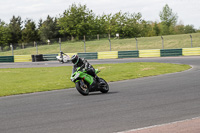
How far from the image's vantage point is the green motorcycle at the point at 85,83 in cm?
1039

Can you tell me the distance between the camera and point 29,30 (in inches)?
3282

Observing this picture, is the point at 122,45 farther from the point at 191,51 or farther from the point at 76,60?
the point at 76,60

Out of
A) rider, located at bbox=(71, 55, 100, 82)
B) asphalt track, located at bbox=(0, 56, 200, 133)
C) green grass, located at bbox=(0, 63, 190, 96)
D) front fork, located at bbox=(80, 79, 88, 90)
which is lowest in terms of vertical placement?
green grass, located at bbox=(0, 63, 190, 96)

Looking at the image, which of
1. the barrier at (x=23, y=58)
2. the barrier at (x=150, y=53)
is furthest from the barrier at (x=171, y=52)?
the barrier at (x=23, y=58)

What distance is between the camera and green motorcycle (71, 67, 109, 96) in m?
10.4

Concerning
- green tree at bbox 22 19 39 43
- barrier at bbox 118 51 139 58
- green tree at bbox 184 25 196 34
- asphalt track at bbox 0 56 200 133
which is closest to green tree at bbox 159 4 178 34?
green tree at bbox 184 25 196 34

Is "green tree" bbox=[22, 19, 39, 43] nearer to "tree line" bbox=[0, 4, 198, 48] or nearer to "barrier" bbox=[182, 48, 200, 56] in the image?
"tree line" bbox=[0, 4, 198, 48]

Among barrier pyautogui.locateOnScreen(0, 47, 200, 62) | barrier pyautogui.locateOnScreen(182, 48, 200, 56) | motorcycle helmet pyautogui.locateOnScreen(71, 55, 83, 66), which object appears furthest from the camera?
barrier pyautogui.locateOnScreen(0, 47, 200, 62)

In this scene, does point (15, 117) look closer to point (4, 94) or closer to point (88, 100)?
point (88, 100)

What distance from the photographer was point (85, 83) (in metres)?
10.9

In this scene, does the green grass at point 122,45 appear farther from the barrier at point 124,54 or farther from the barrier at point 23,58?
the barrier at point 124,54

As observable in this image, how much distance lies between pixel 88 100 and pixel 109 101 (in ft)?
2.40

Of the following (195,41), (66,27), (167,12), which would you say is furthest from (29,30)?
(195,41)

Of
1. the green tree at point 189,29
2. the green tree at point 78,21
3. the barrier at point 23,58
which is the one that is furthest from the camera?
the green tree at point 189,29
